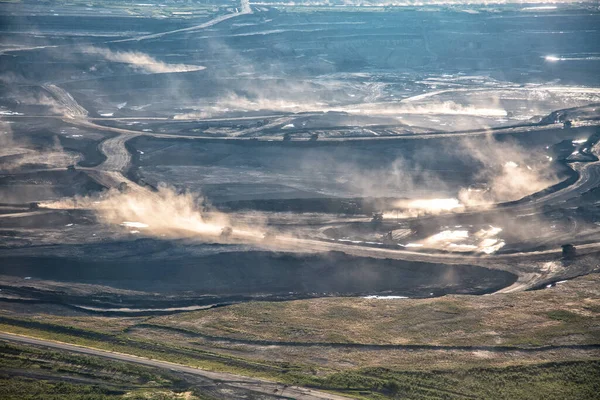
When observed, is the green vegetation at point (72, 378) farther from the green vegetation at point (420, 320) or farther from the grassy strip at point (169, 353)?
the green vegetation at point (420, 320)

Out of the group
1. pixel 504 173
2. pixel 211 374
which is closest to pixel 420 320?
pixel 211 374

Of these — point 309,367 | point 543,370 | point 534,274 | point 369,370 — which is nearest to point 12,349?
point 309,367

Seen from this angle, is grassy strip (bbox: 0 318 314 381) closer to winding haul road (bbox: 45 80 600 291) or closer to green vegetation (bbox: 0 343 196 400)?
green vegetation (bbox: 0 343 196 400)

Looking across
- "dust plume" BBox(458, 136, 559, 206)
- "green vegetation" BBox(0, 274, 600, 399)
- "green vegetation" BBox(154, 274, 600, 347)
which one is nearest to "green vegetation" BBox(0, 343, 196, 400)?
"green vegetation" BBox(0, 274, 600, 399)

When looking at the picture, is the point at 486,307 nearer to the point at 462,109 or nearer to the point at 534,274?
the point at 534,274

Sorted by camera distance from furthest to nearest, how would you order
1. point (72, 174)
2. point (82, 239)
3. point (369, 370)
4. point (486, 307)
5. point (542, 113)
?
point (542, 113), point (72, 174), point (82, 239), point (486, 307), point (369, 370)
